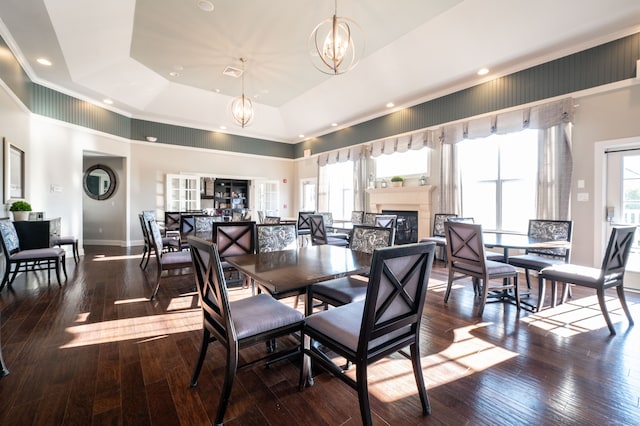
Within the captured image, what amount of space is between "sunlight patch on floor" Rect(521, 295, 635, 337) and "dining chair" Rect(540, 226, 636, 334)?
211 mm

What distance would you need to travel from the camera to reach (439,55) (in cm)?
488

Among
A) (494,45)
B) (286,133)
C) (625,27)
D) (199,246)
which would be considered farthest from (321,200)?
(199,246)

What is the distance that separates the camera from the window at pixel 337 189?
8.51m

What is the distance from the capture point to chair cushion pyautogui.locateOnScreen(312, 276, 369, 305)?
6.81 feet

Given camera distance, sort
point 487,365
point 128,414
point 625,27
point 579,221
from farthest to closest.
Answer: point 579,221 < point 625,27 < point 487,365 < point 128,414

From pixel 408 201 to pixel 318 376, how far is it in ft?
16.9

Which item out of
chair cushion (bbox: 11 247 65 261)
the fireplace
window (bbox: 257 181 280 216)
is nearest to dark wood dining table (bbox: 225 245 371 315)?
chair cushion (bbox: 11 247 65 261)

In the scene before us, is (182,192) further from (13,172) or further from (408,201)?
(408,201)

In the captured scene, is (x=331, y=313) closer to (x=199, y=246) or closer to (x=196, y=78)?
(x=199, y=246)

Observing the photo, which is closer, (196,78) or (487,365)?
(487,365)

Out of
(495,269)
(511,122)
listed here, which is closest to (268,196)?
(511,122)

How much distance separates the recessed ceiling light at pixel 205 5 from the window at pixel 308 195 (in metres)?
6.21

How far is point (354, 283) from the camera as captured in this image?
2.35 m

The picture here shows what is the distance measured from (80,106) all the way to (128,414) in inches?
287
